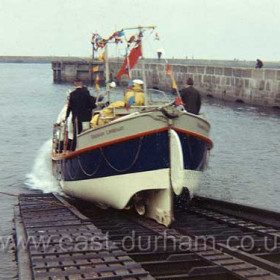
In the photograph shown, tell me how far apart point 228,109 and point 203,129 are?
3408cm

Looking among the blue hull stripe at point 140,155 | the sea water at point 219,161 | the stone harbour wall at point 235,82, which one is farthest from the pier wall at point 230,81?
the blue hull stripe at point 140,155

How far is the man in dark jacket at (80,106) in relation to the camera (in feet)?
41.4

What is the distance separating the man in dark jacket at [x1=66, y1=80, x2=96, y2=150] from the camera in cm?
1263

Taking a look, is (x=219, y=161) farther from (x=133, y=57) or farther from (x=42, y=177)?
(x=133, y=57)

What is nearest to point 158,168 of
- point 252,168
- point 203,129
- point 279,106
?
point 203,129

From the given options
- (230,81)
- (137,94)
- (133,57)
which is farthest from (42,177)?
(230,81)

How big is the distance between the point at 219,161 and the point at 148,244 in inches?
537

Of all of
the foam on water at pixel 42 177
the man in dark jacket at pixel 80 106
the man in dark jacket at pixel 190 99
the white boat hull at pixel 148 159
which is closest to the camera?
the white boat hull at pixel 148 159

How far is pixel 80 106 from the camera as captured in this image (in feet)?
41.7

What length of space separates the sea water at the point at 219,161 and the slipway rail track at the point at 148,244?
122 centimetres

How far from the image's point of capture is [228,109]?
44.7m

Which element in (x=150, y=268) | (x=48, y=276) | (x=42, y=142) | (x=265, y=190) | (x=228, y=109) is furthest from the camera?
(x=228, y=109)

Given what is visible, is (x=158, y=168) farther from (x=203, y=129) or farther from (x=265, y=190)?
(x=265, y=190)

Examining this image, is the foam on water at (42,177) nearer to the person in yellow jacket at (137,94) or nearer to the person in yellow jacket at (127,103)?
the person in yellow jacket at (127,103)
